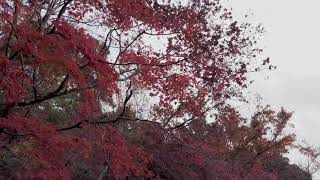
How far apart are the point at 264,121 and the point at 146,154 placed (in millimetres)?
16722

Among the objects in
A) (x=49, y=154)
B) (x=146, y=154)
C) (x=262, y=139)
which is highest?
(x=262, y=139)

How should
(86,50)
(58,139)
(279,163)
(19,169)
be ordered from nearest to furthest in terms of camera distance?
(86,50) < (58,139) < (19,169) < (279,163)

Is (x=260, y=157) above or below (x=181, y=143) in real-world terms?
above

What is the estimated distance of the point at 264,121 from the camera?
33469mm

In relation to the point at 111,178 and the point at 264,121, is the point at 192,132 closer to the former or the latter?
the point at 111,178

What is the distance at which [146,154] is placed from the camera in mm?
18594

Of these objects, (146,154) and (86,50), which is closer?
(86,50)

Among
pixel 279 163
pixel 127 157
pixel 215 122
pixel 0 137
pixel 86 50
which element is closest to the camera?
pixel 86 50

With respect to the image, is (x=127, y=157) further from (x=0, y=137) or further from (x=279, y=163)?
(x=279, y=163)

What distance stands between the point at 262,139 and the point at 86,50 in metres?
23.7

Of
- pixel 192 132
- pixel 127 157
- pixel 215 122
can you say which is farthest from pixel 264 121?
pixel 127 157

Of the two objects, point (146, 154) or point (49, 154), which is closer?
point (49, 154)

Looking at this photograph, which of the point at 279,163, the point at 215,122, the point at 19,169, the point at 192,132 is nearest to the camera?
the point at 19,169

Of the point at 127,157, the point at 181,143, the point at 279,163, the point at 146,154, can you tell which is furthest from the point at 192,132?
the point at 279,163
